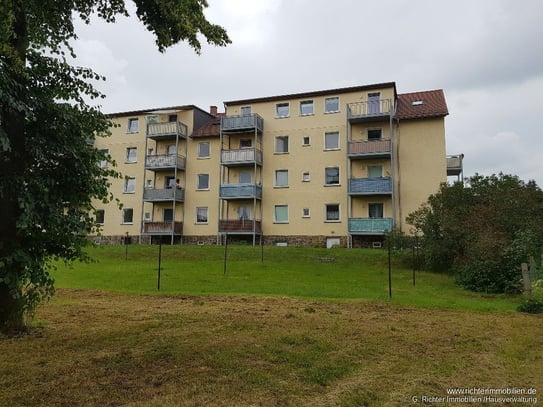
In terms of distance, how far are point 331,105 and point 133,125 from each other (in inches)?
704

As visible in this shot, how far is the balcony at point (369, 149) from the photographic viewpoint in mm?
31936

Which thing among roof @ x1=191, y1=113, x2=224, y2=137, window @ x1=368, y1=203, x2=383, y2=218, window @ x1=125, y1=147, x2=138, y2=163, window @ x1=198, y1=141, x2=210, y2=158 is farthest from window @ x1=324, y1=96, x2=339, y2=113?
window @ x1=125, y1=147, x2=138, y2=163

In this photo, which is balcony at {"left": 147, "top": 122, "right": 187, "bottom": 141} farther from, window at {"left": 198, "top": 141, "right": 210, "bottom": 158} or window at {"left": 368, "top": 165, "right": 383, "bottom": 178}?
window at {"left": 368, "top": 165, "right": 383, "bottom": 178}

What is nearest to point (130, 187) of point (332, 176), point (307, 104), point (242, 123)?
point (242, 123)

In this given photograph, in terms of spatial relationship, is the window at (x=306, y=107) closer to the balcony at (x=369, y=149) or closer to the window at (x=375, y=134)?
the balcony at (x=369, y=149)

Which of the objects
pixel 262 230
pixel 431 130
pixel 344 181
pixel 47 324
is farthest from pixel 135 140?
pixel 47 324

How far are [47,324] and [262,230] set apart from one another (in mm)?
27260

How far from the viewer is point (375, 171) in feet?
109

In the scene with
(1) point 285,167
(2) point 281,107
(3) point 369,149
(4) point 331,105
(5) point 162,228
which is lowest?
(5) point 162,228

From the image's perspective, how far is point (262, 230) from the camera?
35.7m

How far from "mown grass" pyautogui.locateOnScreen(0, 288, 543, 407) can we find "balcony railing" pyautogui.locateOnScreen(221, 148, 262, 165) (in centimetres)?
2559

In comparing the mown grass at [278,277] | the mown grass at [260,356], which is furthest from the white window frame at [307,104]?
the mown grass at [260,356]

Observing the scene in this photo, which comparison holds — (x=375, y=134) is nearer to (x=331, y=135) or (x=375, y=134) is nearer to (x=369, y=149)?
(x=369, y=149)

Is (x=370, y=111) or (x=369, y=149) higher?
(x=370, y=111)
